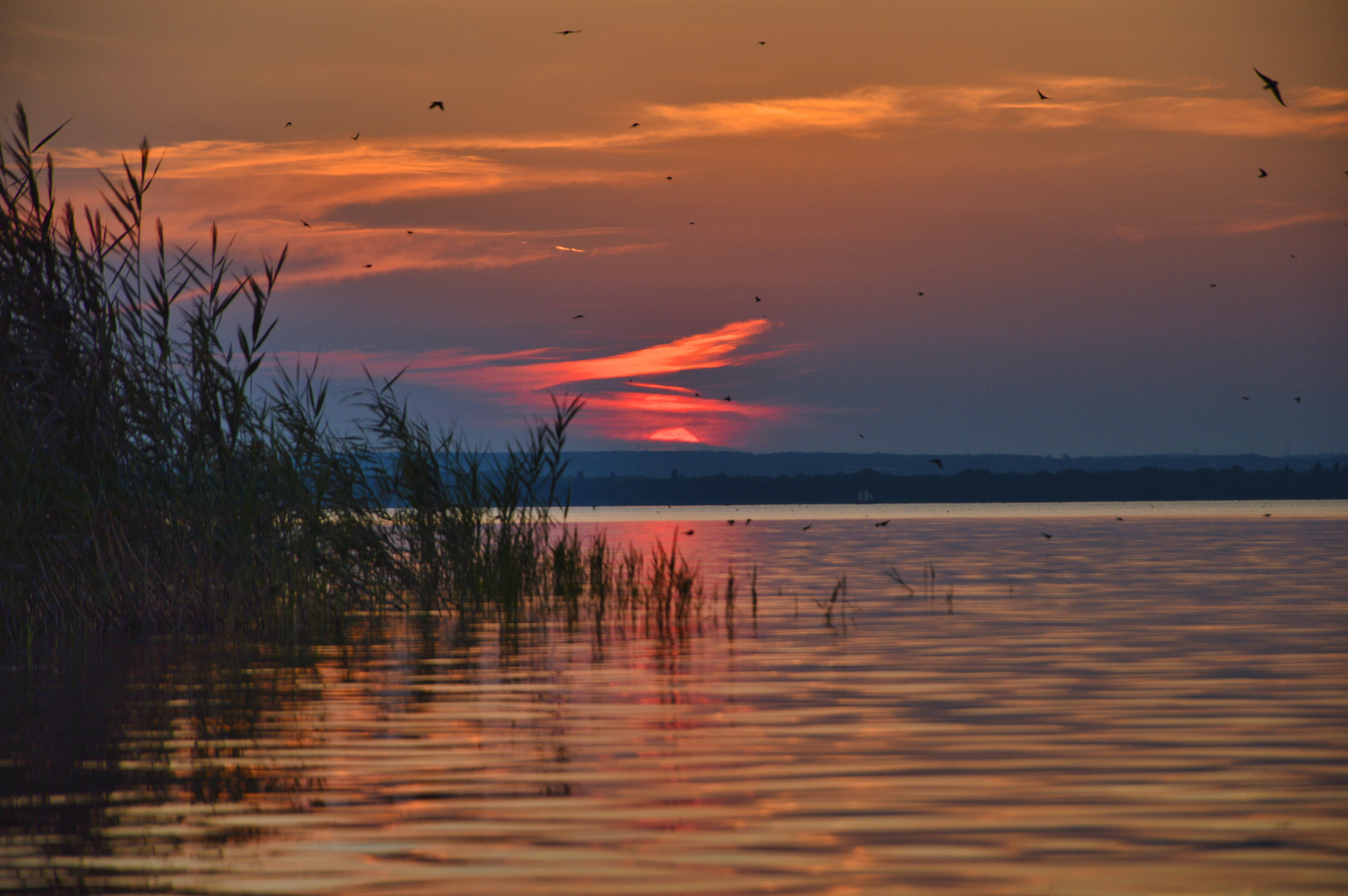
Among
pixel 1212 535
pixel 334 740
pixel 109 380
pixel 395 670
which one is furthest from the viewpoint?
pixel 1212 535

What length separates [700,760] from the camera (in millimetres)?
7918

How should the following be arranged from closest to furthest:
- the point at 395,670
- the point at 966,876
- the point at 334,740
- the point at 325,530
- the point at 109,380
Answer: the point at 966,876 < the point at 334,740 < the point at 395,670 < the point at 109,380 < the point at 325,530

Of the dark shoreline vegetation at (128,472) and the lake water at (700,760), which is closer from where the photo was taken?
the lake water at (700,760)

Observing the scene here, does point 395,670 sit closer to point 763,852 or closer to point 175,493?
point 175,493

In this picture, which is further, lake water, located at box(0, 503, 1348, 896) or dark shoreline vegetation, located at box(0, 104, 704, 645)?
dark shoreline vegetation, located at box(0, 104, 704, 645)

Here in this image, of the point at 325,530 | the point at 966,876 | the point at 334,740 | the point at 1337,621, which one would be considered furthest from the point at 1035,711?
the point at 325,530

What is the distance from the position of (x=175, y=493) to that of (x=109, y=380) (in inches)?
56.9

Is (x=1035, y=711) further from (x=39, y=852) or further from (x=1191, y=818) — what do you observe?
(x=39, y=852)

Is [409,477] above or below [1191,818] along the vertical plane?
above

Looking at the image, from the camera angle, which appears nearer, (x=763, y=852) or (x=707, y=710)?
(x=763, y=852)

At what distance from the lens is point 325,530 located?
639 inches

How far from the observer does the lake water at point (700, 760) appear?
5.71 m

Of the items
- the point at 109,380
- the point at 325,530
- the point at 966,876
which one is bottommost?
the point at 966,876

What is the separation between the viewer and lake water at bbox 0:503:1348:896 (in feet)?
18.7
